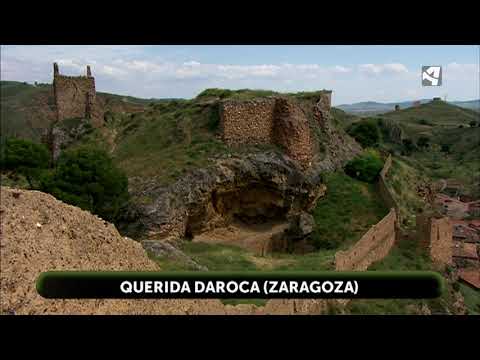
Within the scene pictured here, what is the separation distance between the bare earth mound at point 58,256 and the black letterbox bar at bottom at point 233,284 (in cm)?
39

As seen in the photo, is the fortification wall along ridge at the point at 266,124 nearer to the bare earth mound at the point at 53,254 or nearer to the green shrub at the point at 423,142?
the bare earth mound at the point at 53,254

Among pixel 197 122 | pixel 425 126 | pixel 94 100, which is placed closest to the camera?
pixel 197 122

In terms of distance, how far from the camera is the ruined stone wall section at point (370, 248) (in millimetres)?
11188

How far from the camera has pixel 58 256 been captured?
17.4 ft

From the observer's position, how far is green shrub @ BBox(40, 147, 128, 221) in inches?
525

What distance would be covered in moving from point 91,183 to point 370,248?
921cm

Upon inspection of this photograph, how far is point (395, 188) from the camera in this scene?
21.5m

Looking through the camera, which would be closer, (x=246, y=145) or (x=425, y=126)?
(x=246, y=145)

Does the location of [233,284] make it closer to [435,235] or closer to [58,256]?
[58,256]

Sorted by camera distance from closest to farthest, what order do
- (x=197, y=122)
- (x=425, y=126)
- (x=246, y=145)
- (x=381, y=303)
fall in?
1. (x=381, y=303)
2. (x=246, y=145)
3. (x=197, y=122)
4. (x=425, y=126)

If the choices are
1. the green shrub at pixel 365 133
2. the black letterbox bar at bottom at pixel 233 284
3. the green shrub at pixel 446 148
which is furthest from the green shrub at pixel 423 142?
the black letterbox bar at bottom at pixel 233 284
